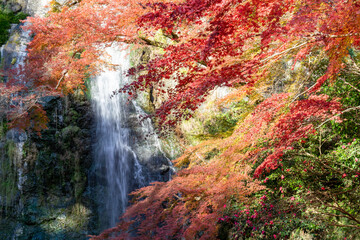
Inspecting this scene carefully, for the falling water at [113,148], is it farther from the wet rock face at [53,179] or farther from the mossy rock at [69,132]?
the mossy rock at [69,132]

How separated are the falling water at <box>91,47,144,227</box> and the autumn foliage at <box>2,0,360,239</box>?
4.09 metres

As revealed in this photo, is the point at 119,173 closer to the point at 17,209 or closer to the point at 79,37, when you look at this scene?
the point at 17,209

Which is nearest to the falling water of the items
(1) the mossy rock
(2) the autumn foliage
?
(1) the mossy rock

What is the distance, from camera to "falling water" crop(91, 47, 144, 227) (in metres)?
10.1

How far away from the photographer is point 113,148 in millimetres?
10695

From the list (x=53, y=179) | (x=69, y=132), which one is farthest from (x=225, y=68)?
(x=53, y=179)

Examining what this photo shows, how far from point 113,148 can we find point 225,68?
8239mm

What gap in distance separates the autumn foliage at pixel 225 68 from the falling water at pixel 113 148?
4.09 m

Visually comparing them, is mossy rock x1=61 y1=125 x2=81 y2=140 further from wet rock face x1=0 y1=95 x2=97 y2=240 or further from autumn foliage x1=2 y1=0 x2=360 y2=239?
autumn foliage x1=2 y1=0 x2=360 y2=239

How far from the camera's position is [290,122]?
3.87 meters

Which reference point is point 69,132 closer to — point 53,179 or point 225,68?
point 53,179

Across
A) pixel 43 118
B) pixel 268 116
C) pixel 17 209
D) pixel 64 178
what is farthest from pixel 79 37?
pixel 17 209

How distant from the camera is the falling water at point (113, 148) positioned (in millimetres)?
10094

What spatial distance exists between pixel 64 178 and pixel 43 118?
8.93ft
